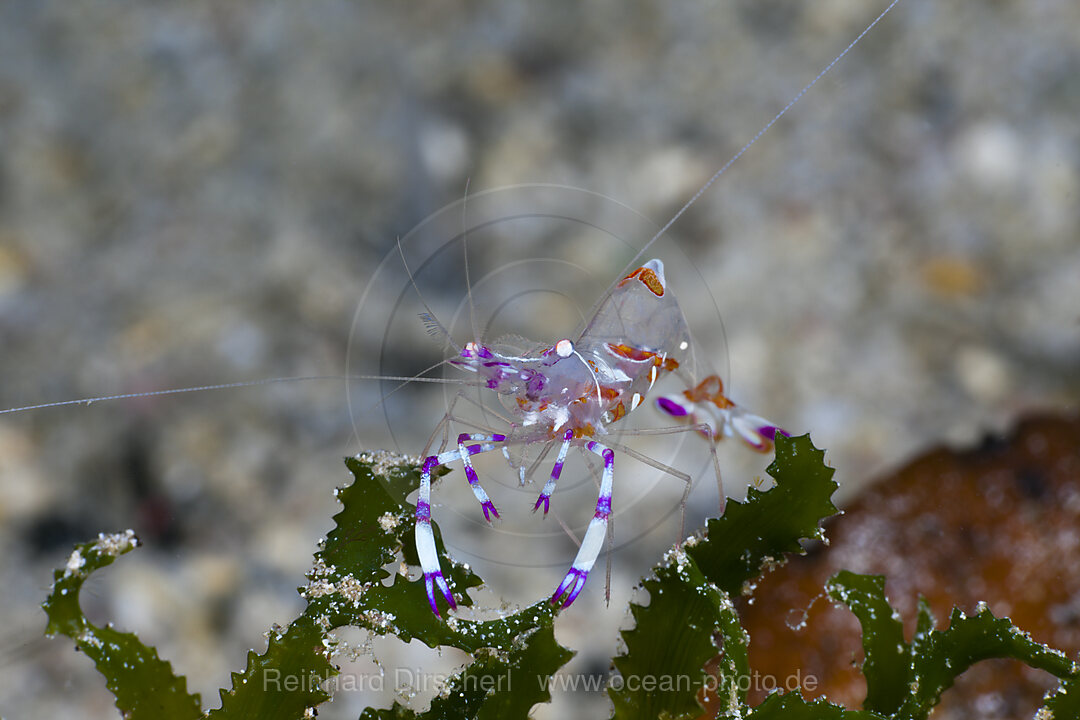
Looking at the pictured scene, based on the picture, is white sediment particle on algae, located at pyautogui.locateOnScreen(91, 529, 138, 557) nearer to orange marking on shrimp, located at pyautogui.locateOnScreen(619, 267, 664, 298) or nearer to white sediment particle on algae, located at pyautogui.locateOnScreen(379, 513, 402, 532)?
white sediment particle on algae, located at pyautogui.locateOnScreen(379, 513, 402, 532)

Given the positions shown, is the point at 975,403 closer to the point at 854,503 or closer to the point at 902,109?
the point at 854,503

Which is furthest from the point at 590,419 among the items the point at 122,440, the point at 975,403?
the point at 122,440

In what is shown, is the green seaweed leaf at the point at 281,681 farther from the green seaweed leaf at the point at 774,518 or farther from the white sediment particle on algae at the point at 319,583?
the green seaweed leaf at the point at 774,518

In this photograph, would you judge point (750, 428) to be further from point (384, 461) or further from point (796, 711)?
point (384, 461)

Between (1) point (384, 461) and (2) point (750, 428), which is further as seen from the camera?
(2) point (750, 428)

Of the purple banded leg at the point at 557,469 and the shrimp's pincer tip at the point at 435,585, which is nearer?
the shrimp's pincer tip at the point at 435,585

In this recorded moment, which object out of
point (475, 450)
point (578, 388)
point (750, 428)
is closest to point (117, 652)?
point (475, 450)

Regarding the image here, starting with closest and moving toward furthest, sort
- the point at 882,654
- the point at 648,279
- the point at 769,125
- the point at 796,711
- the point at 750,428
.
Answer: the point at 796,711, the point at 882,654, the point at 648,279, the point at 750,428, the point at 769,125

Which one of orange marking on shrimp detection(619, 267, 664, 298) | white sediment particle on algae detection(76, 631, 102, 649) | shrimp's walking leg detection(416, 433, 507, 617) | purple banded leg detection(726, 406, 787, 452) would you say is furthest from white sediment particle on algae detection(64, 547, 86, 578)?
purple banded leg detection(726, 406, 787, 452)

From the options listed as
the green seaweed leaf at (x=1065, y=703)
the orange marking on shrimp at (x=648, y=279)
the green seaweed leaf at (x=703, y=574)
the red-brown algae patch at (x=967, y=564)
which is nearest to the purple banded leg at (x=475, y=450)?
the green seaweed leaf at (x=703, y=574)
